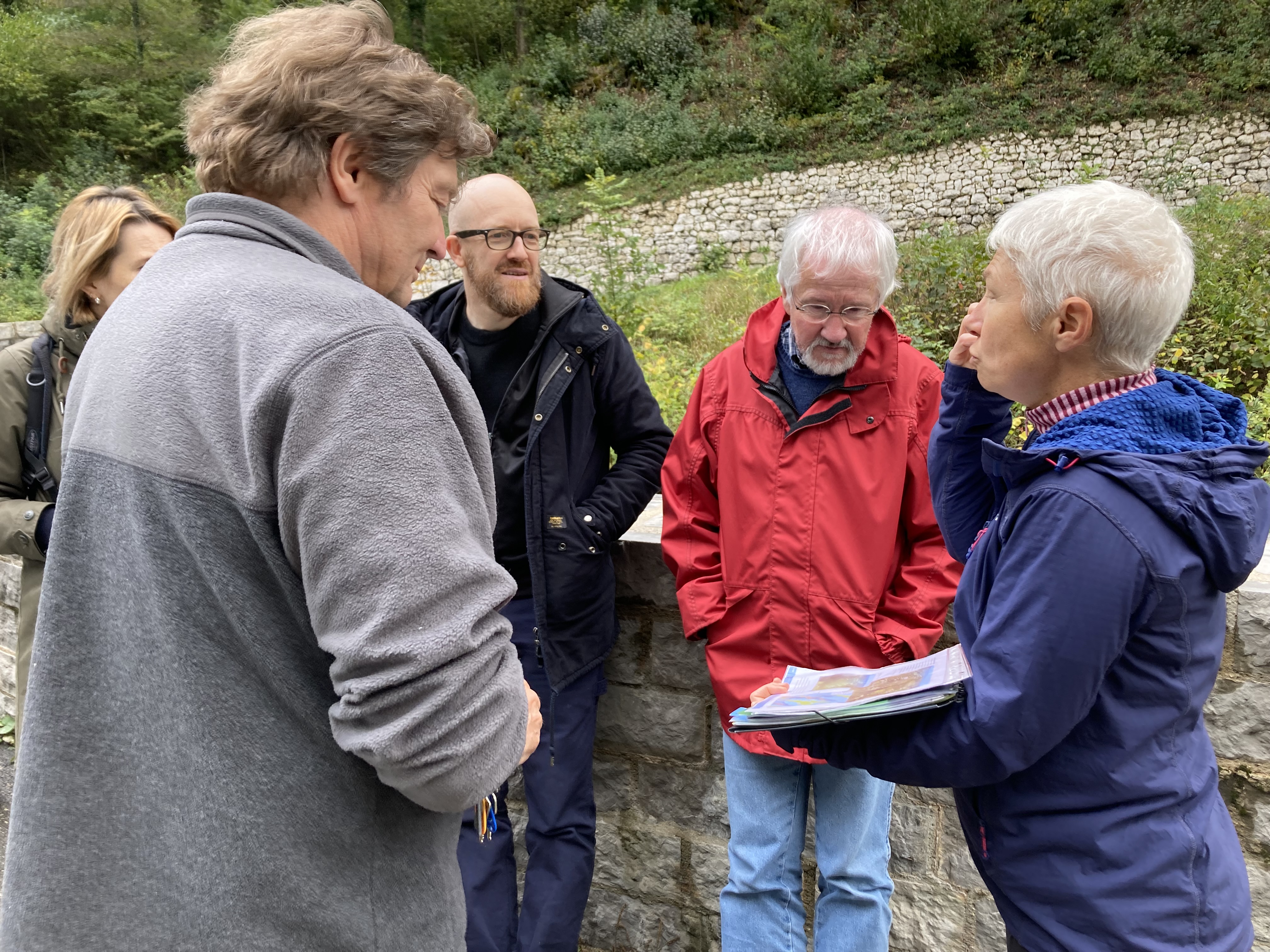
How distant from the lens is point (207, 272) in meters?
1.13

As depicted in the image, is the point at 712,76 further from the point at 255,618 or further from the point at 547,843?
the point at 255,618

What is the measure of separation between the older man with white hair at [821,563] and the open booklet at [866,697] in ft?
2.10

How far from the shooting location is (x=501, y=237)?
9.43ft

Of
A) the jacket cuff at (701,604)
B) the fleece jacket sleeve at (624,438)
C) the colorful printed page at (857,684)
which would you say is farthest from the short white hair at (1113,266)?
the fleece jacket sleeve at (624,438)

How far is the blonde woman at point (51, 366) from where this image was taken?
103 inches

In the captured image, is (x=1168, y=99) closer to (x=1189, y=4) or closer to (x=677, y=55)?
(x=1189, y=4)

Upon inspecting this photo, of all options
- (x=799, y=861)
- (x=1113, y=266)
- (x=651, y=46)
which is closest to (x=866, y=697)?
(x=1113, y=266)

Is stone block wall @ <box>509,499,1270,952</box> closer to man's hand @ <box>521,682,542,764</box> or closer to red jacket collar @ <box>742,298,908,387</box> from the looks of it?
red jacket collar @ <box>742,298,908,387</box>

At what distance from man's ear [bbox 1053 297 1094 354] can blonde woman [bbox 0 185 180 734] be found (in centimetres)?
232

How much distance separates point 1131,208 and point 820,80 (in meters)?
23.6

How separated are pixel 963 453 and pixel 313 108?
53.5 inches

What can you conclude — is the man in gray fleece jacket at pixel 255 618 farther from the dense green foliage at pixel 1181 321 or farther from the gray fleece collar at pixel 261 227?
the dense green foliage at pixel 1181 321

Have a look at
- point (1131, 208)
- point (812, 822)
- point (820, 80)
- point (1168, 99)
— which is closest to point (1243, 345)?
point (812, 822)

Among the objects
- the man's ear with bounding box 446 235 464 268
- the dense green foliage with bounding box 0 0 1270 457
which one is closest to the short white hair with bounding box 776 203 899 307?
the man's ear with bounding box 446 235 464 268
